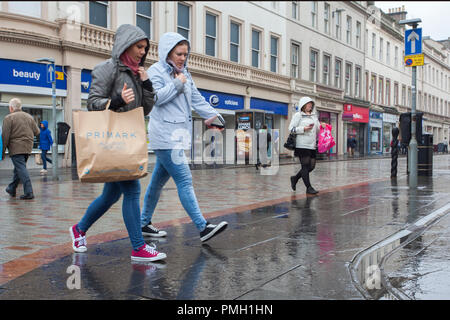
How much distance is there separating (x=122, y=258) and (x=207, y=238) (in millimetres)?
842

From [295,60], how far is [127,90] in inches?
1228

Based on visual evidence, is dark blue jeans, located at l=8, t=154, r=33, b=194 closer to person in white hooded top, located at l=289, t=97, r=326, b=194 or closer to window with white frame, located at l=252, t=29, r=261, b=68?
person in white hooded top, located at l=289, t=97, r=326, b=194

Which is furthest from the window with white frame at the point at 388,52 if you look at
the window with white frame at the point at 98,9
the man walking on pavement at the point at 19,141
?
the window with white frame at the point at 98,9

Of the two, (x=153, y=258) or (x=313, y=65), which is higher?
(x=313, y=65)

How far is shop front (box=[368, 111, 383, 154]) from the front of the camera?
1829 inches

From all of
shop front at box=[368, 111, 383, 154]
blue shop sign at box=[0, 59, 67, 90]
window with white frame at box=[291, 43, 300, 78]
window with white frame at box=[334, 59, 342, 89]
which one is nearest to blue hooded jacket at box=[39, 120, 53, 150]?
blue shop sign at box=[0, 59, 67, 90]

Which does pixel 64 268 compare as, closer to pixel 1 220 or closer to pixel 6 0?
pixel 6 0

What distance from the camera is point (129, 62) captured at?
Result: 398 cm

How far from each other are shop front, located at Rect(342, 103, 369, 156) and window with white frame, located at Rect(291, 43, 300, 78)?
8.51 metres

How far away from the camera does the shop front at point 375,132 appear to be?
Answer: 4647 cm

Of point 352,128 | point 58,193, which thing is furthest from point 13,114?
point 352,128

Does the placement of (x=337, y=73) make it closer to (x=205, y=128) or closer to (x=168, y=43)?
(x=205, y=128)

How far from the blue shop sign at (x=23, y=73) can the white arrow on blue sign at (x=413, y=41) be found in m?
10.8

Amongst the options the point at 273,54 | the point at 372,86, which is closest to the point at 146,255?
the point at 273,54
